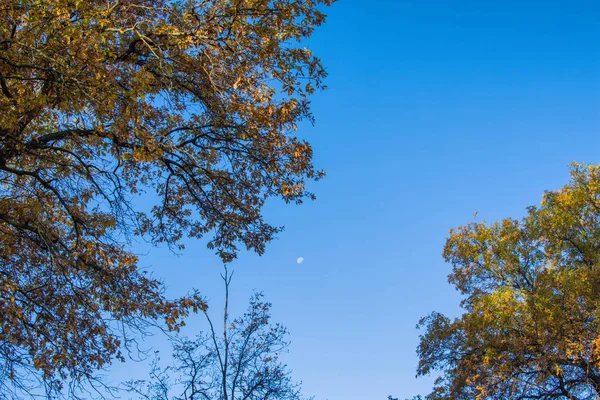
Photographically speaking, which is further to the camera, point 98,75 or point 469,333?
point 469,333

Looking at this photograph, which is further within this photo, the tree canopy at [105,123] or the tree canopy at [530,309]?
the tree canopy at [530,309]

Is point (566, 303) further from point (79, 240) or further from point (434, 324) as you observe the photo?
point (79, 240)

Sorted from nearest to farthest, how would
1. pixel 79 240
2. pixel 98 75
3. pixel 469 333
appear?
pixel 98 75 → pixel 79 240 → pixel 469 333

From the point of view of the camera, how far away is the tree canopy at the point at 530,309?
13164mm

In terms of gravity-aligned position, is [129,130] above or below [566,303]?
above

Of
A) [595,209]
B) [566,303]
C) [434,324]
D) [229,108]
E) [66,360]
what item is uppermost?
[595,209]

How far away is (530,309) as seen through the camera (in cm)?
1366

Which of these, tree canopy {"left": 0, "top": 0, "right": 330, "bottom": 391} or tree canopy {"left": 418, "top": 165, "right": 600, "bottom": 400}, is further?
tree canopy {"left": 418, "top": 165, "right": 600, "bottom": 400}

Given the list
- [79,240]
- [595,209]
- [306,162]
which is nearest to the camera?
[79,240]

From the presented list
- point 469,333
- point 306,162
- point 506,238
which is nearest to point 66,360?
point 306,162

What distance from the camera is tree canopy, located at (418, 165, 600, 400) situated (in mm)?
13164

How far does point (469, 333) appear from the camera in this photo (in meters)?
15.1

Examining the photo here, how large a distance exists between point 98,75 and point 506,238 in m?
15.2

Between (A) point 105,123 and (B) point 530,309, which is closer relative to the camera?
(A) point 105,123
